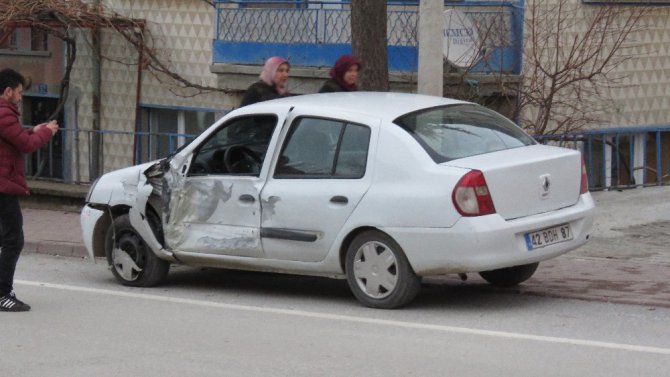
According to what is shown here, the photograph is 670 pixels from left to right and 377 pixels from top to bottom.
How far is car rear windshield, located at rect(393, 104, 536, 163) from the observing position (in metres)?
9.45

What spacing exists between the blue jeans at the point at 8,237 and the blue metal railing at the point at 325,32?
775cm

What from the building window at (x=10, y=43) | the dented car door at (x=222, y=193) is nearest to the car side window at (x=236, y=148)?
the dented car door at (x=222, y=193)

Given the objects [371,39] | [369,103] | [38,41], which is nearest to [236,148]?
[369,103]

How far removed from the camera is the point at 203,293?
1072 centimetres

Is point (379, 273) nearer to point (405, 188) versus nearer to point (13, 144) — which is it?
point (405, 188)

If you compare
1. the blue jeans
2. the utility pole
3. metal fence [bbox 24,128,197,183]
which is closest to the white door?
A: the blue jeans

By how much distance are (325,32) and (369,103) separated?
295 inches

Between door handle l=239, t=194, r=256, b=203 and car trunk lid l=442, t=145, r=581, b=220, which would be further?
door handle l=239, t=194, r=256, b=203

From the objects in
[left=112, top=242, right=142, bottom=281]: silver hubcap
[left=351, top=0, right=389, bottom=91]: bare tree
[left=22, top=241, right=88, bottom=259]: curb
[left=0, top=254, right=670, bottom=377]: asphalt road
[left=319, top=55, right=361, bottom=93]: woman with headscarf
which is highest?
[left=351, top=0, right=389, bottom=91]: bare tree

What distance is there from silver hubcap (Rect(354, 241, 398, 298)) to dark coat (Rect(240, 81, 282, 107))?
8.78 ft

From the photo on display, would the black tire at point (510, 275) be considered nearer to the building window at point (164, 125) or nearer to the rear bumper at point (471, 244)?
the rear bumper at point (471, 244)

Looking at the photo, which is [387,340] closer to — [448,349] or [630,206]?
[448,349]

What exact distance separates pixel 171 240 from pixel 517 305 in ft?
9.23

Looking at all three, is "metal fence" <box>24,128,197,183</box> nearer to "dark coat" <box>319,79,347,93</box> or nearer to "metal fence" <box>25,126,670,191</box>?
"metal fence" <box>25,126,670,191</box>
